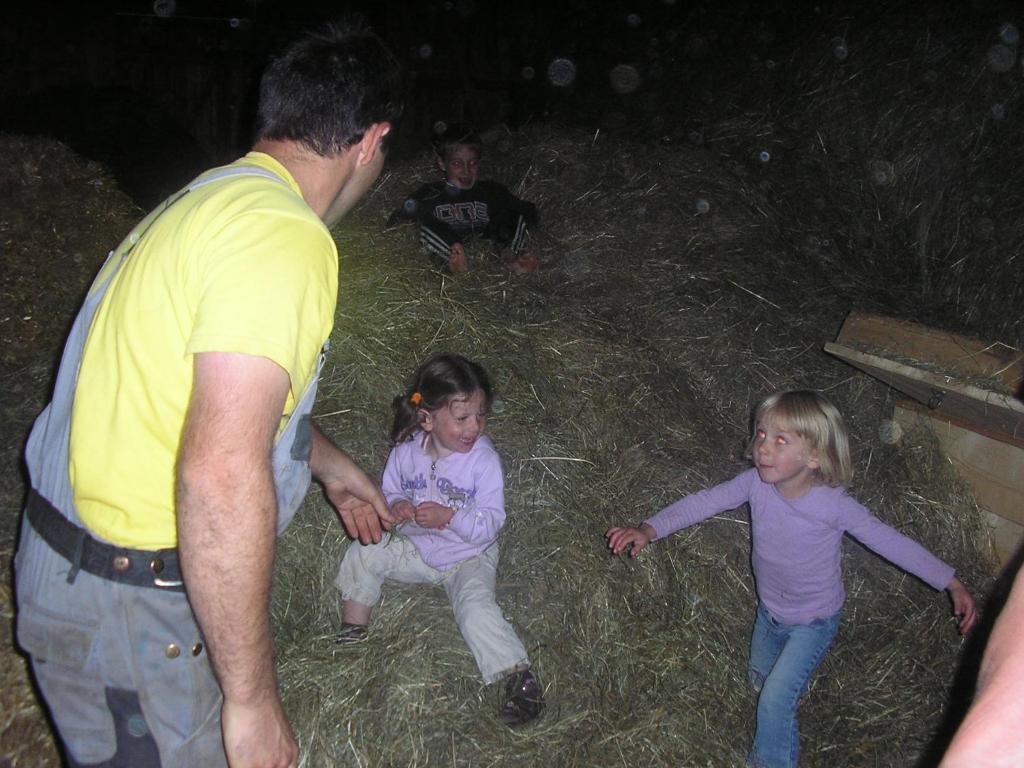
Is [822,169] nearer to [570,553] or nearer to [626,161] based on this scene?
[626,161]

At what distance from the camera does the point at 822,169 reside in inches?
210

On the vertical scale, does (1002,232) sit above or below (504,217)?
above

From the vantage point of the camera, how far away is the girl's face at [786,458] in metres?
2.99

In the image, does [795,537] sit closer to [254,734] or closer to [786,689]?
[786,689]

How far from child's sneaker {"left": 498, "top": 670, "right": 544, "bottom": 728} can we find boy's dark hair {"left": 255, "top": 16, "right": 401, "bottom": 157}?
2019 millimetres

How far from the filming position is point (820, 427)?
2961 mm

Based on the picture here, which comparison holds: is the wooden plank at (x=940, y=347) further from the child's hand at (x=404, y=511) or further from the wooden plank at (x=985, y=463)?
the child's hand at (x=404, y=511)

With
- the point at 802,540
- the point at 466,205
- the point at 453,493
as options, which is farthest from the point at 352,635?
the point at 466,205

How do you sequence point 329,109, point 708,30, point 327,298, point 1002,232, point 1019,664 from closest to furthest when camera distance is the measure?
1. point 1019,664
2. point 327,298
3. point 329,109
4. point 1002,232
5. point 708,30

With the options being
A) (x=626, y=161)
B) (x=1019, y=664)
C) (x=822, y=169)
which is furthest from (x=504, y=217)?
(x=1019, y=664)

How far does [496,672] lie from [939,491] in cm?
245

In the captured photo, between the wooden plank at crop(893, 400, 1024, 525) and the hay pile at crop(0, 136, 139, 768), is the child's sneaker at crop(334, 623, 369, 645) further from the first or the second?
the wooden plank at crop(893, 400, 1024, 525)

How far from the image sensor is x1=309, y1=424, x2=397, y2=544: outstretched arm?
214 cm

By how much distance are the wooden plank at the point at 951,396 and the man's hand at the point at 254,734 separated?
10.2 feet
